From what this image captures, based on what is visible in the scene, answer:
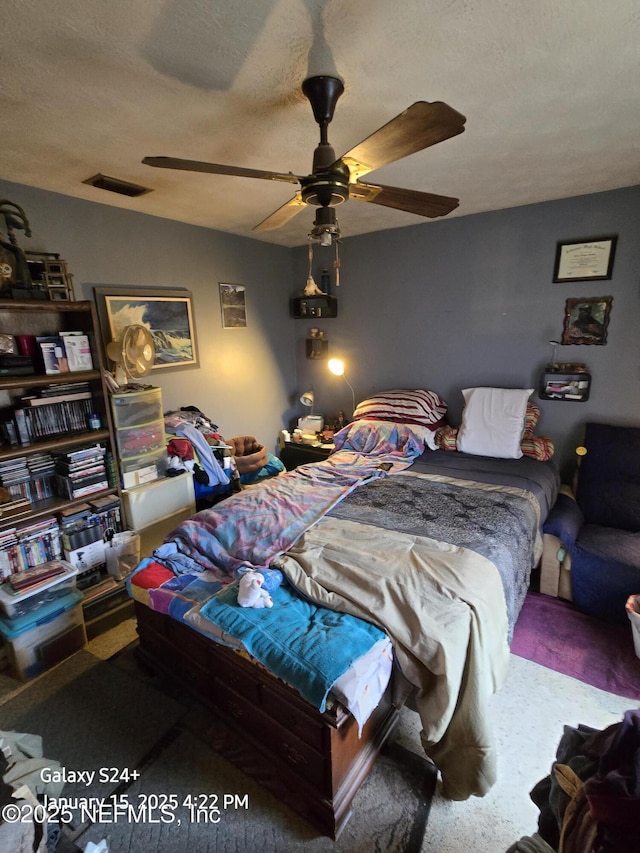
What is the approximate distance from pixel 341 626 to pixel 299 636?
0.15 meters

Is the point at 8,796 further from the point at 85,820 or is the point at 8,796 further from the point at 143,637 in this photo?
the point at 143,637

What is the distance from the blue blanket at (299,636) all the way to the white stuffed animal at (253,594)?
0.02m

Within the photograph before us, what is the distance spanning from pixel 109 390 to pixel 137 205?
1244mm

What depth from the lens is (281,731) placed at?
1.37 meters

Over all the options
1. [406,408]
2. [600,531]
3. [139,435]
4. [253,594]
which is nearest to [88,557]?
[139,435]

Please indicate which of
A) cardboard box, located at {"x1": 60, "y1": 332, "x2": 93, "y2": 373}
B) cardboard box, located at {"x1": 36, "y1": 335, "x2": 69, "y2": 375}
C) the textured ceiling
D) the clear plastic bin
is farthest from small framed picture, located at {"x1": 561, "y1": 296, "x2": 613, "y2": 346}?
cardboard box, located at {"x1": 36, "y1": 335, "x2": 69, "y2": 375}

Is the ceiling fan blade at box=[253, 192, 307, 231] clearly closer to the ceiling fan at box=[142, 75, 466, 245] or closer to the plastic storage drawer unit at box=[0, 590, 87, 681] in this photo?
the ceiling fan at box=[142, 75, 466, 245]

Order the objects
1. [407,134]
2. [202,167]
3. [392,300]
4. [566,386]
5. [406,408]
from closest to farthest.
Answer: [407,134], [202,167], [566,386], [406,408], [392,300]

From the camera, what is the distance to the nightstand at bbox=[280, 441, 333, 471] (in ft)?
11.9

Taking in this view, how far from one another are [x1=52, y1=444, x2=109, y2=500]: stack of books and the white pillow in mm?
2476

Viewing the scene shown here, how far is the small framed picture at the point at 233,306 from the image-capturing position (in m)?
3.43

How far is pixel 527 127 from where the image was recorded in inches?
65.5

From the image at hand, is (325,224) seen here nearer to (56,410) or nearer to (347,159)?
(347,159)

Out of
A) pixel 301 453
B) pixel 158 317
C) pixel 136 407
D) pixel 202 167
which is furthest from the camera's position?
pixel 301 453
